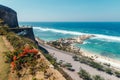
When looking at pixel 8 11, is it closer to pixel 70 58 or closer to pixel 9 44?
pixel 70 58

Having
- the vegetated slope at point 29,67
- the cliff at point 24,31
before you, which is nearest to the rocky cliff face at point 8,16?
the cliff at point 24,31

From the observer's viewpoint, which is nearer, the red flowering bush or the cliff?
the red flowering bush

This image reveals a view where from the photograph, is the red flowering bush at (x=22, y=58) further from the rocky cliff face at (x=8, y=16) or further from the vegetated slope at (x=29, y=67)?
the rocky cliff face at (x=8, y=16)

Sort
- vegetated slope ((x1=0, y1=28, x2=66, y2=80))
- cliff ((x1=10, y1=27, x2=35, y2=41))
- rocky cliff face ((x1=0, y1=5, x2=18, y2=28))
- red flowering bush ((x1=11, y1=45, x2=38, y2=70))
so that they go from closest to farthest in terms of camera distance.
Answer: vegetated slope ((x1=0, y1=28, x2=66, y2=80)) → red flowering bush ((x1=11, y1=45, x2=38, y2=70)) → cliff ((x1=10, y1=27, x2=35, y2=41)) → rocky cliff face ((x1=0, y1=5, x2=18, y2=28))

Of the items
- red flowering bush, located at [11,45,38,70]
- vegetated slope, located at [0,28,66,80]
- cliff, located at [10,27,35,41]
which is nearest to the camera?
vegetated slope, located at [0,28,66,80]

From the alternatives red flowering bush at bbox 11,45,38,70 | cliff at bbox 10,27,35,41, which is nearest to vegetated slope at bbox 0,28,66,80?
red flowering bush at bbox 11,45,38,70

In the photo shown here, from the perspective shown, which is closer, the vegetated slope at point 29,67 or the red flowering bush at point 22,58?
the vegetated slope at point 29,67

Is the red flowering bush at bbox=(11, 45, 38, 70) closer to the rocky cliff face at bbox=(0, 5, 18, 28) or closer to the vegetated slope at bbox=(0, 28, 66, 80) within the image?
the vegetated slope at bbox=(0, 28, 66, 80)

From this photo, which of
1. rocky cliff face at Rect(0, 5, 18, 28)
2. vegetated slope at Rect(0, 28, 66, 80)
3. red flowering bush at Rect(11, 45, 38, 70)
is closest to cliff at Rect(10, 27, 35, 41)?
rocky cliff face at Rect(0, 5, 18, 28)

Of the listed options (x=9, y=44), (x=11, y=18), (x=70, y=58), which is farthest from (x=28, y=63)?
(x=11, y=18)

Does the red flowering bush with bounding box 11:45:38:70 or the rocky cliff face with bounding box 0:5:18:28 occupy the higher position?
the rocky cliff face with bounding box 0:5:18:28

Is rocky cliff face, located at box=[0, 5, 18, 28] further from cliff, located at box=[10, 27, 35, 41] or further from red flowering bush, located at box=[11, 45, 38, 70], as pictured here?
red flowering bush, located at box=[11, 45, 38, 70]
